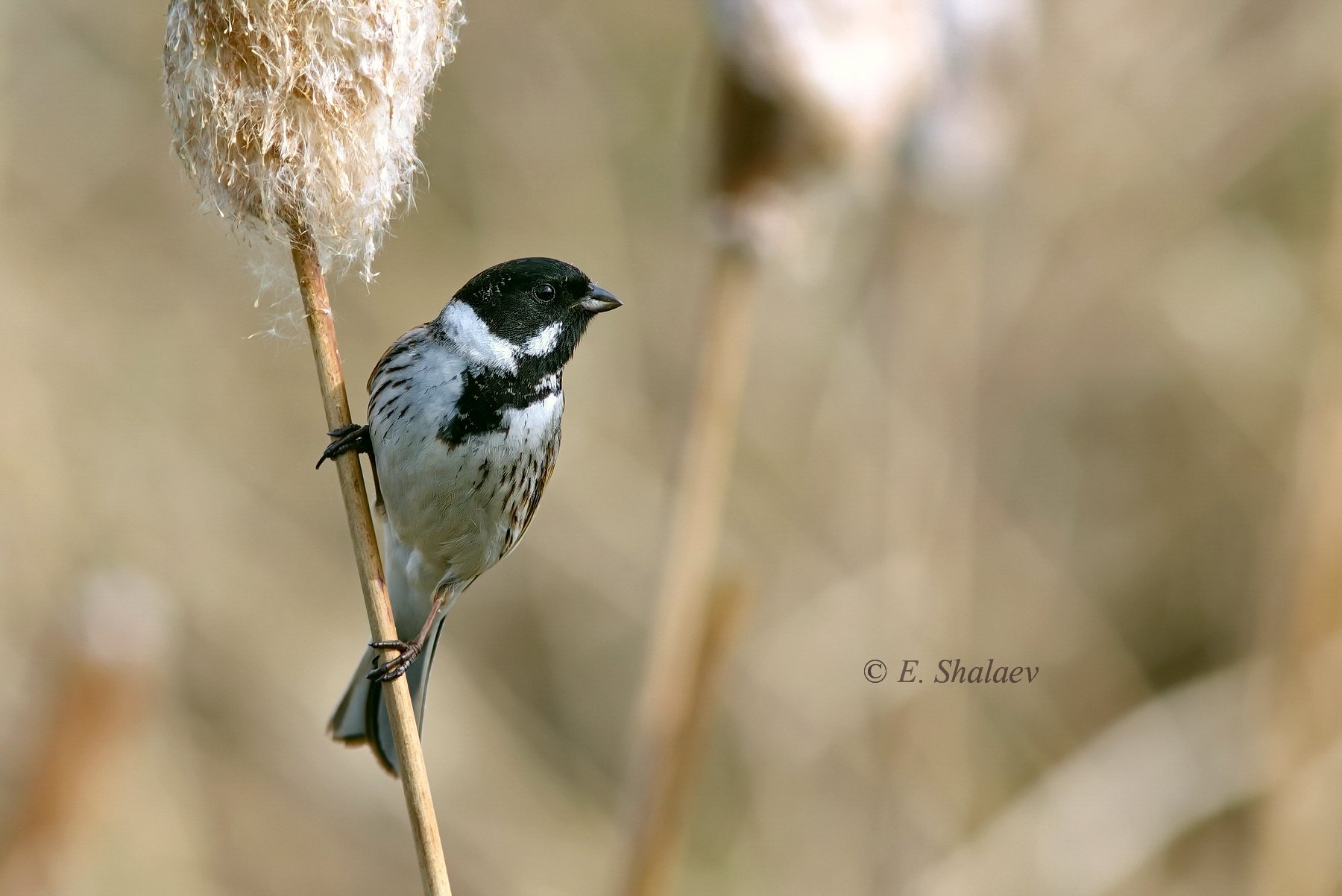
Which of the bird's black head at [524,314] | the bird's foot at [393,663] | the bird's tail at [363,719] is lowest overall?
the bird's foot at [393,663]

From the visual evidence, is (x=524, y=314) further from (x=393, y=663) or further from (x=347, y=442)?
Result: (x=393, y=663)

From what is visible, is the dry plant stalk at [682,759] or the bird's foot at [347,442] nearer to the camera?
the bird's foot at [347,442]

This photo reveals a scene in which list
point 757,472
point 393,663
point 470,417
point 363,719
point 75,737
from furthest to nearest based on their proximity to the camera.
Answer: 1. point 757,472
2. point 363,719
3. point 470,417
4. point 75,737
5. point 393,663

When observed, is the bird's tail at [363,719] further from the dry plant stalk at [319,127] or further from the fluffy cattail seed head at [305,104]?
the fluffy cattail seed head at [305,104]

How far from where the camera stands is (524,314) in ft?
6.70

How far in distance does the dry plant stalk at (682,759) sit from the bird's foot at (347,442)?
0.61 meters

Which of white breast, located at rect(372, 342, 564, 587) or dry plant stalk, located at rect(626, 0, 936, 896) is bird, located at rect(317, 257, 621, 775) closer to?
white breast, located at rect(372, 342, 564, 587)

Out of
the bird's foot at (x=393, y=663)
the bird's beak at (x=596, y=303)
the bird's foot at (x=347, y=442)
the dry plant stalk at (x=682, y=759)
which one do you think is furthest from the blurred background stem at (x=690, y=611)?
the bird's foot at (x=347, y=442)

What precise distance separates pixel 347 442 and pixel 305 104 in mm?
480

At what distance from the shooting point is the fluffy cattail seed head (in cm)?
135

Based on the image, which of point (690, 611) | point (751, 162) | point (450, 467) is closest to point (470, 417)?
point (450, 467)

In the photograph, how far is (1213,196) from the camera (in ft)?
13.4

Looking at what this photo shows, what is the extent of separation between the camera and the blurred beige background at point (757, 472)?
325 centimetres

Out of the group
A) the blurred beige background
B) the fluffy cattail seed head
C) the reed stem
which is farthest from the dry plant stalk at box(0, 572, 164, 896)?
the blurred beige background
